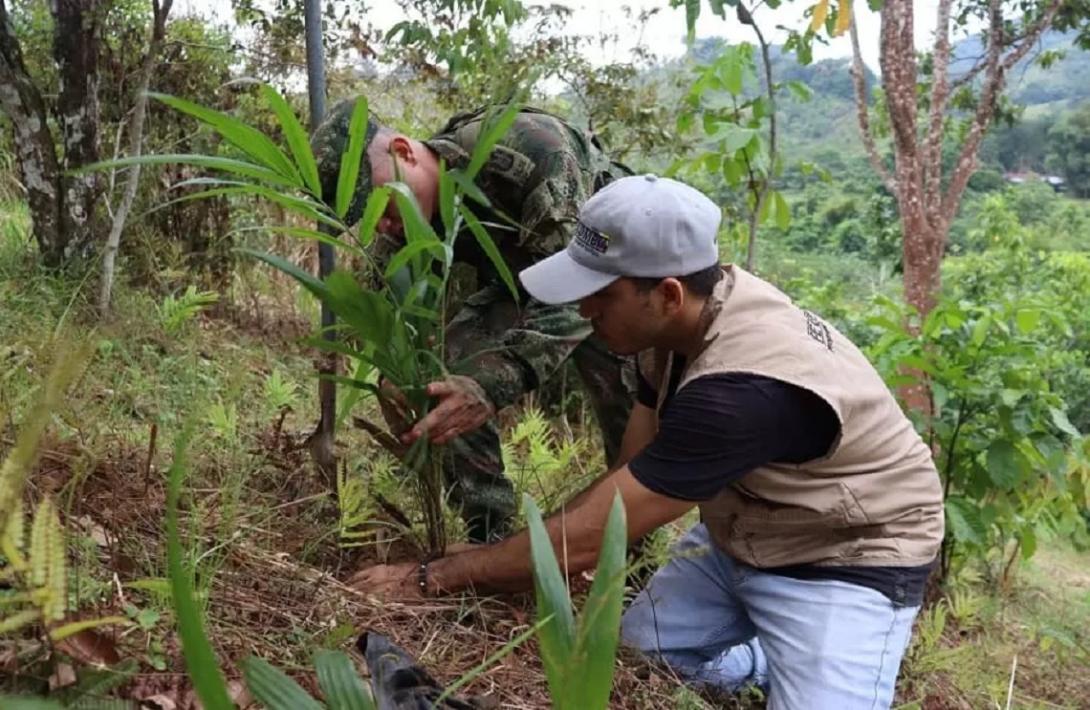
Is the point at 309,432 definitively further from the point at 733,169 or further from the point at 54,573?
the point at 733,169

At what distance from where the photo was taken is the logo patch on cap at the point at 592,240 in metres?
1.75

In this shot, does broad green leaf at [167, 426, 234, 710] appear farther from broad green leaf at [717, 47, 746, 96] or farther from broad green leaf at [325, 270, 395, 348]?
broad green leaf at [717, 47, 746, 96]

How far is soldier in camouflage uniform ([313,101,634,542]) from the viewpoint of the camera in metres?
2.04

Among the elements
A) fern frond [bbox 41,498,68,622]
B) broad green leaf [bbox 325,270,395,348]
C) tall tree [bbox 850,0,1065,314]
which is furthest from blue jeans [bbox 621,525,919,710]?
tall tree [bbox 850,0,1065,314]

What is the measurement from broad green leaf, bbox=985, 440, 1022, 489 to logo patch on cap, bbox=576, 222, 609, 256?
1858 mm

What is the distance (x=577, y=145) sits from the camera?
2.37 m

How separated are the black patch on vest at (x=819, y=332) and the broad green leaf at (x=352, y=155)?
90 centimetres

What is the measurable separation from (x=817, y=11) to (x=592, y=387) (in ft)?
5.58

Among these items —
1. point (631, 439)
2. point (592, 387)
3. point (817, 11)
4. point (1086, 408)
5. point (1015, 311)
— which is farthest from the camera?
point (1086, 408)

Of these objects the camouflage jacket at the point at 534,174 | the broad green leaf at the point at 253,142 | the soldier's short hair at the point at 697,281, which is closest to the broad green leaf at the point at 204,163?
the broad green leaf at the point at 253,142

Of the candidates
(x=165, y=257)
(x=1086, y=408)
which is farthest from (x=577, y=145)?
(x=1086, y=408)

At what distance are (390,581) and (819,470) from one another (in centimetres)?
86

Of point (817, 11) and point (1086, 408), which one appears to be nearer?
point (817, 11)

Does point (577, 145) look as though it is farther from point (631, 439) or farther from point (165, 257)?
point (165, 257)
